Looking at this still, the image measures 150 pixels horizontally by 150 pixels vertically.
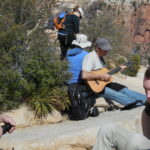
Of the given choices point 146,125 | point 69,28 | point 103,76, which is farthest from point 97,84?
point 146,125

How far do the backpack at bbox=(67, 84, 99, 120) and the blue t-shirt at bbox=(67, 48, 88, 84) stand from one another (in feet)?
0.61

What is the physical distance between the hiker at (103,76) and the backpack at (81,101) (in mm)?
171

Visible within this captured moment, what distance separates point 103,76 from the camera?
606 cm

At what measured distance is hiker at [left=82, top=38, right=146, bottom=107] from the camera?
6.00m

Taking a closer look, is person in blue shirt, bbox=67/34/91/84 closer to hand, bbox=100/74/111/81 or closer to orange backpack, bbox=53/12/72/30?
hand, bbox=100/74/111/81

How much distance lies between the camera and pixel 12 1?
8.41 m

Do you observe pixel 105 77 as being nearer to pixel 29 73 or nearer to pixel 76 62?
pixel 76 62

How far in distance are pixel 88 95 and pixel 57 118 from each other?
0.78m

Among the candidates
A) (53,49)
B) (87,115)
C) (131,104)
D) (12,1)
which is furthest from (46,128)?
(12,1)

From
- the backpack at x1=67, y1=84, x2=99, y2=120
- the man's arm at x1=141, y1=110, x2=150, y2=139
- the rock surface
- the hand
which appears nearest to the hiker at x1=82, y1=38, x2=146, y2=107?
the hand

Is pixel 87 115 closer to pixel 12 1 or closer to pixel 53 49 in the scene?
pixel 53 49

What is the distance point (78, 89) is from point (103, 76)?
0.44m

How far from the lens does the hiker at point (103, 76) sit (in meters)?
6.00

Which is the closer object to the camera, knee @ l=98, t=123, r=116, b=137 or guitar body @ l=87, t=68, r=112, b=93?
knee @ l=98, t=123, r=116, b=137
